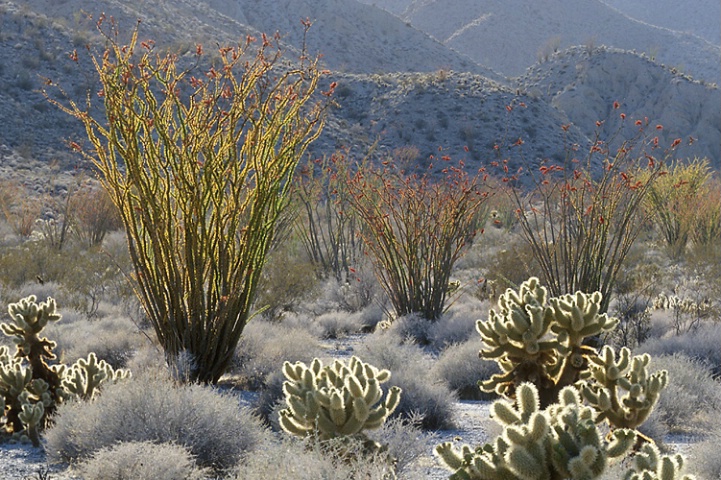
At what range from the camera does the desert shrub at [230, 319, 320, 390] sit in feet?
21.2

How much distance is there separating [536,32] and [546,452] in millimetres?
86784

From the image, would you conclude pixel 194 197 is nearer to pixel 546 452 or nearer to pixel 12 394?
pixel 12 394

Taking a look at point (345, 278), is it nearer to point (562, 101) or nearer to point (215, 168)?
point (215, 168)

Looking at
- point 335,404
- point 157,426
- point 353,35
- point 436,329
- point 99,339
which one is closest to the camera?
point 335,404

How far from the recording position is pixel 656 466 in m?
2.48

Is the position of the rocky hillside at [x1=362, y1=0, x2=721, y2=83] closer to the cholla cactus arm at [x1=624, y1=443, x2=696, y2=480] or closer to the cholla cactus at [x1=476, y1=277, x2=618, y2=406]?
the cholla cactus at [x1=476, y1=277, x2=618, y2=406]

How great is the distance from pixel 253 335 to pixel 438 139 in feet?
103

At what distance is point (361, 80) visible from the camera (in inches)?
1708

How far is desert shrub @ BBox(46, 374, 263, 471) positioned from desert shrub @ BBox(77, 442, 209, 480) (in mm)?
270

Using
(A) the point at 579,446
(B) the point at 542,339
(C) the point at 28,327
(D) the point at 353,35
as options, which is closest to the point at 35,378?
(C) the point at 28,327

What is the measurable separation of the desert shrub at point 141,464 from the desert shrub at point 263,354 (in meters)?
2.39

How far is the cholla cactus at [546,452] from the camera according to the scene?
7.96 feet

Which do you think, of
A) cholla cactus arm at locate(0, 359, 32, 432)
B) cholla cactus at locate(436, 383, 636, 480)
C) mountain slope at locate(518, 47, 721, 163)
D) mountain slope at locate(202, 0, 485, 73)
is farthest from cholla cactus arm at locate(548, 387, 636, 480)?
mountain slope at locate(202, 0, 485, 73)

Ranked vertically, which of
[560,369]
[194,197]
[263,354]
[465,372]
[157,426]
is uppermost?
[560,369]
